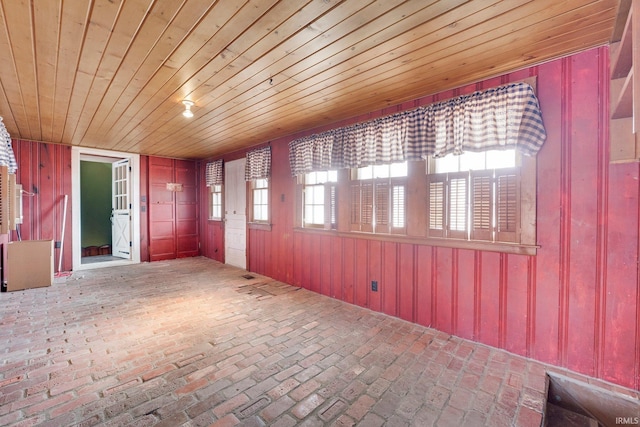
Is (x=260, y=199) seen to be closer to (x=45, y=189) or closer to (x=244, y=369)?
(x=244, y=369)

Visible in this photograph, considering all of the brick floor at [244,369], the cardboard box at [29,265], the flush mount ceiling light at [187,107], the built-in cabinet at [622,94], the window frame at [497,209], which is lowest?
the brick floor at [244,369]

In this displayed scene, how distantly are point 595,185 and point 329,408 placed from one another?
2453mm

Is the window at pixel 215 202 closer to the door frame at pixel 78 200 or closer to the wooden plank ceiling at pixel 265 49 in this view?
the door frame at pixel 78 200

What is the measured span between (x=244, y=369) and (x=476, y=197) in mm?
2478

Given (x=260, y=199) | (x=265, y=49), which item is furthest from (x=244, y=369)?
(x=260, y=199)

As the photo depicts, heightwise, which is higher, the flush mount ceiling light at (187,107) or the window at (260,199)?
Result: the flush mount ceiling light at (187,107)

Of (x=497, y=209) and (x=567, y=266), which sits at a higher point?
(x=497, y=209)

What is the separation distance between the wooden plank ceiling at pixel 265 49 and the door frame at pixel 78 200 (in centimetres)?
215

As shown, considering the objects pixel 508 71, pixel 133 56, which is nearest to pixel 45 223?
pixel 133 56

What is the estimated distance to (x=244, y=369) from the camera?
2133 millimetres

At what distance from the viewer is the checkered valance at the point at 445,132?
2.23 meters

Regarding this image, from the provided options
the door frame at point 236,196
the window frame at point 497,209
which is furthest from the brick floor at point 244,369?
the door frame at point 236,196

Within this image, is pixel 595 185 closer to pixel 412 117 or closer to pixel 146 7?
pixel 412 117

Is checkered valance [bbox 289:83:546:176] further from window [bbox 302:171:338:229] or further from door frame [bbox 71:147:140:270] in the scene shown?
door frame [bbox 71:147:140:270]
